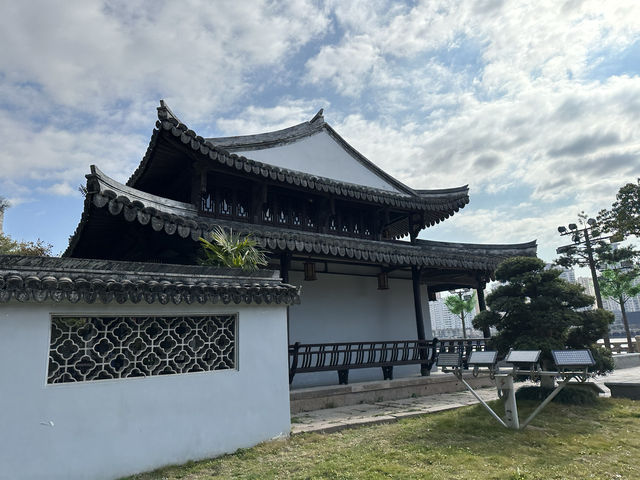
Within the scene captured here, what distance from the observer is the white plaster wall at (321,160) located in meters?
10.6

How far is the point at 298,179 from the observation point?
9180 millimetres

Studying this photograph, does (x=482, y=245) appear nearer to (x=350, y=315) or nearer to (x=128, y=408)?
(x=350, y=315)

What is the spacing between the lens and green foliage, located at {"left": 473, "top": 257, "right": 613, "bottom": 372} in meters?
7.05

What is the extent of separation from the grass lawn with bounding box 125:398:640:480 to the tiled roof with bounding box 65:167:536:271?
3285 millimetres

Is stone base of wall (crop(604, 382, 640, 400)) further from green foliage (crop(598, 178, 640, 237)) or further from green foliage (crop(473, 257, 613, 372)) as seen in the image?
green foliage (crop(598, 178, 640, 237))

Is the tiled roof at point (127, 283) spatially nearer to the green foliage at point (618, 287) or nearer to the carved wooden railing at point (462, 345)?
the carved wooden railing at point (462, 345)

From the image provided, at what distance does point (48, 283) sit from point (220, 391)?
2.22 m

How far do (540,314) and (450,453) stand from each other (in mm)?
3363

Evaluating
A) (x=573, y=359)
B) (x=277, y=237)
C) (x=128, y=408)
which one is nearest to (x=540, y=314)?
(x=573, y=359)

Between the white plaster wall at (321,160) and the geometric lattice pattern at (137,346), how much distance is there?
5.61m

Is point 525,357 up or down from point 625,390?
up

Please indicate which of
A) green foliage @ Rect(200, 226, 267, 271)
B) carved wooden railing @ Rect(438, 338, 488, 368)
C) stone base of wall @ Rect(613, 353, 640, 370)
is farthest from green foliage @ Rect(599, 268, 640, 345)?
green foliage @ Rect(200, 226, 267, 271)

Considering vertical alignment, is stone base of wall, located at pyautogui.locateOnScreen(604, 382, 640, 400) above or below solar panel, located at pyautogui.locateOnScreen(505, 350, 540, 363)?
below

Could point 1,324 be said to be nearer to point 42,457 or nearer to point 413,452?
point 42,457
